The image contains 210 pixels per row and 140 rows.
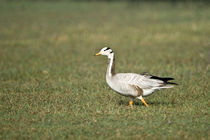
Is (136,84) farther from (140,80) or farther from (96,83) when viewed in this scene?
(96,83)

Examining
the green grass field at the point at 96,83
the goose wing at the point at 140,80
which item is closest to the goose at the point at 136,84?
the goose wing at the point at 140,80

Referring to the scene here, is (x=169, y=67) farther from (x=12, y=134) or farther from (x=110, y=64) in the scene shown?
(x=12, y=134)

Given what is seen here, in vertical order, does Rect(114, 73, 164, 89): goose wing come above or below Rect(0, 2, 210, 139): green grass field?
above

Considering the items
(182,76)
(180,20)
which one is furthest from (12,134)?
(180,20)

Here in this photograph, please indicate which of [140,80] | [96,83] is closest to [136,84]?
[140,80]

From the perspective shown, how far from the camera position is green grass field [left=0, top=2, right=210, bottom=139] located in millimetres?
8062

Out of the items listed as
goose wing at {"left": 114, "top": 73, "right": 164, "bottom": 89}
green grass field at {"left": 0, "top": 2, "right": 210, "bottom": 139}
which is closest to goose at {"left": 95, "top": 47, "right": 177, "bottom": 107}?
goose wing at {"left": 114, "top": 73, "right": 164, "bottom": 89}

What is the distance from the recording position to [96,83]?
1288 centimetres

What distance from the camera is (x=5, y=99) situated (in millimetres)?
10602

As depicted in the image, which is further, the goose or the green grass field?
the goose

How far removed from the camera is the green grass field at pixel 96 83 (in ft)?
26.5

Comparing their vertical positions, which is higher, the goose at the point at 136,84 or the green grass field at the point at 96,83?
the goose at the point at 136,84

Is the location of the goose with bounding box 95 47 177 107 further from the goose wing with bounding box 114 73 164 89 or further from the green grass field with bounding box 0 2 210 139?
the green grass field with bounding box 0 2 210 139

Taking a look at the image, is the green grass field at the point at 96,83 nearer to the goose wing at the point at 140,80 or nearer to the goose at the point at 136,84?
the goose at the point at 136,84
